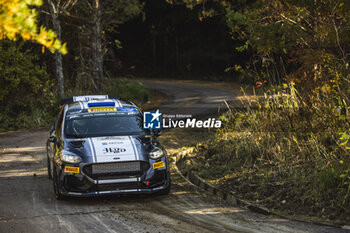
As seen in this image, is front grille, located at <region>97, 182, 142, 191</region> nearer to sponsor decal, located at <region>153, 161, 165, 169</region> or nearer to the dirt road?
the dirt road

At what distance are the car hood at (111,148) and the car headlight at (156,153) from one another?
9 cm

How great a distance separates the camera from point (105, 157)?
9.45 metres

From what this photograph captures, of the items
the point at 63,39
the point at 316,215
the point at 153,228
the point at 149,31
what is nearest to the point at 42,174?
the point at 153,228

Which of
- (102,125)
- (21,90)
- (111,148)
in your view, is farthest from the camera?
(21,90)

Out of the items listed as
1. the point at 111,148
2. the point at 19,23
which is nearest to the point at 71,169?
the point at 111,148

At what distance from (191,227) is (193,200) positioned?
5.39 ft

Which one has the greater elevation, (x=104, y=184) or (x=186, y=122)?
(x=104, y=184)

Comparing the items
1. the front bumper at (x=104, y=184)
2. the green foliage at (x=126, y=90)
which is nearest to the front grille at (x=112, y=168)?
the front bumper at (x=104, y=184)


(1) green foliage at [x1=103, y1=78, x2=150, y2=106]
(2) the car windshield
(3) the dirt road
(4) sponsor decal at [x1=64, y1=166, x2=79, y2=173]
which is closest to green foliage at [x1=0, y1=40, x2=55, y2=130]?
(1) green foliage at [x1=103, y1=78, x2=150, y2=106]

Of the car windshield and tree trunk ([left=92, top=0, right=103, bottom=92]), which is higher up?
tree trunk ([left=92, top=0, right=103, bottom=92])

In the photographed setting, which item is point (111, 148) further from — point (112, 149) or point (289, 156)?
point (289, 156)

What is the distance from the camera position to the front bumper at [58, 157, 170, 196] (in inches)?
370

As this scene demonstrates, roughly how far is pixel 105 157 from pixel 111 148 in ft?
0.98

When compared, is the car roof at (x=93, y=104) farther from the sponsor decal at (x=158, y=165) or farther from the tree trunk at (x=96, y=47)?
the tree trunk at (x=96, y=47)
